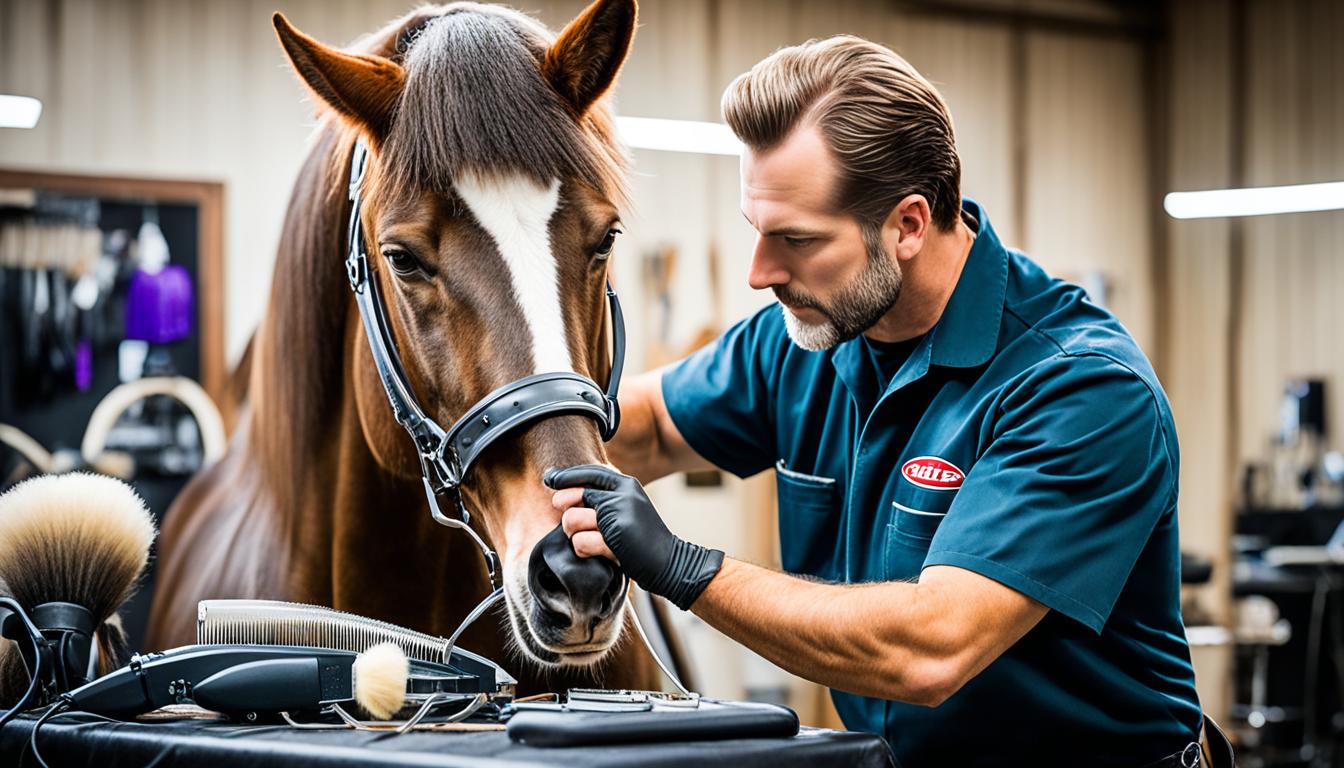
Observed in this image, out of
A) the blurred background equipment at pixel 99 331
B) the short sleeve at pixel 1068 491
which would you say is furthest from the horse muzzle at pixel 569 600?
the blurred background equipment at pixel 99 331

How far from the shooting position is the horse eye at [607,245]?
1.46 m

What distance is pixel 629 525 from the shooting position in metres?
1.23

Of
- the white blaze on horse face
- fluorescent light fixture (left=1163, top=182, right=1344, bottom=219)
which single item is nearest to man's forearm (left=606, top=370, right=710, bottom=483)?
the white blaze on horse face

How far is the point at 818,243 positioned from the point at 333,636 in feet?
2.95

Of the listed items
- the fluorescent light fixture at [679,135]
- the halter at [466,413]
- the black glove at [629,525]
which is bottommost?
the black glove at [629,525]

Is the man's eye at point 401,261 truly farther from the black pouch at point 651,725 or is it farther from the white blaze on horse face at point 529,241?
the black pouch at point 651,725

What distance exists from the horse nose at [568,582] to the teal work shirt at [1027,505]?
49 centimetres

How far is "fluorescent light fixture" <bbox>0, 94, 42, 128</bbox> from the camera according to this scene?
18.9 feet

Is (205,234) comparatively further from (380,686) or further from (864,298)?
(380,686)

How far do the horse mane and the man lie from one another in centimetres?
35

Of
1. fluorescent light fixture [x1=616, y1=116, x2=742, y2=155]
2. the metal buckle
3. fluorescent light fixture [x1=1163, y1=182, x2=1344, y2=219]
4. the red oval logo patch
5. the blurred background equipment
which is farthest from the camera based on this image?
fluorescent light fixture [x1=1163, y1=182, x2=1344, y2=219]

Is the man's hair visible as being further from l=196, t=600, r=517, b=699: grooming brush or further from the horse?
l=196, t=600, r=517, b=699: grooming brush

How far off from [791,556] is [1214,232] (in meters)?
7.97

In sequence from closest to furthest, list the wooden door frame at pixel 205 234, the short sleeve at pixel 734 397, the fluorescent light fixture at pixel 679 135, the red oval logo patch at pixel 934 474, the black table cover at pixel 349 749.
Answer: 1. the black table cover at pixel 349 749
2. the red oval logo patch at pixel 934 474
3. the short sleeve at pixel 734 397
4. the wooden door frame at pixel 205 234
5. the fluorescent light fixture at pixel 679 135
